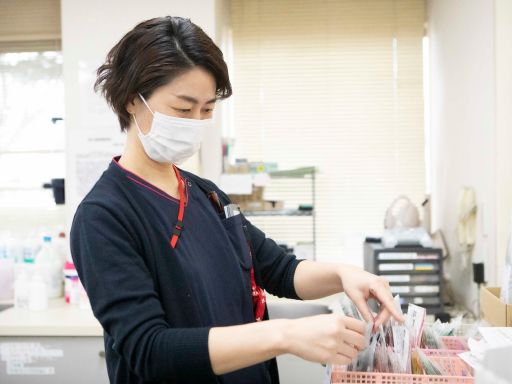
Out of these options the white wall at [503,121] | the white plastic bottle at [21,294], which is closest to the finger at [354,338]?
the white wall at [503,121]

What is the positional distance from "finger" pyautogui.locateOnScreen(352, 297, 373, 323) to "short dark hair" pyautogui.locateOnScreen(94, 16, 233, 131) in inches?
22.0

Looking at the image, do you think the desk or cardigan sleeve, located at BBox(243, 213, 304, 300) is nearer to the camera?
cardigan sleeve, located at BBox(243, 213, 304, 300)

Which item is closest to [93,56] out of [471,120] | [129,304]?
[471,120]

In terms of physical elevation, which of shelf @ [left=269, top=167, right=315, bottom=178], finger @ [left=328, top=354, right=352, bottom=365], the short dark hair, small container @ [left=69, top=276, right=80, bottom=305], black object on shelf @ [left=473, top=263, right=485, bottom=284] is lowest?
small container @ [left=69, top=276, right=80, bottom=305]

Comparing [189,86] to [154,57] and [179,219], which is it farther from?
[179,219]

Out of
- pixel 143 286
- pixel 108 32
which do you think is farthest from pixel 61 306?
pixel 143 286

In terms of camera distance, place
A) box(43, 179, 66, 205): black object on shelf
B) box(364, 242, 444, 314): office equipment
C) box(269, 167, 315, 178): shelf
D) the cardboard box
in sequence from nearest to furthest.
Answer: the cardboard box
box(364, 242, 444, 314): office equipment
box(43, 179, 66, 205): black object on shelf
box(269, 167, 315, 178): shelf

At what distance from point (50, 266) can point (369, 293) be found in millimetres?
1951

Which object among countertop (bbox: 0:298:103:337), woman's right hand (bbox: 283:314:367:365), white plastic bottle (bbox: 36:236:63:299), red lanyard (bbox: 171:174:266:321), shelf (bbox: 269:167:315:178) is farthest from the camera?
shelf (bbox: 269:167:315:178)

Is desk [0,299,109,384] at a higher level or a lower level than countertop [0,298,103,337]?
lower

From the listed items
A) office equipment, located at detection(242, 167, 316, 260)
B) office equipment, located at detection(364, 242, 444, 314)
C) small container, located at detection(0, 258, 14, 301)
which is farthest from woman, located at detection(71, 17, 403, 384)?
office equipment, located at detection(242, 167, 316, 260)

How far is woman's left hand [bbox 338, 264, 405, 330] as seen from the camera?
3.54ft

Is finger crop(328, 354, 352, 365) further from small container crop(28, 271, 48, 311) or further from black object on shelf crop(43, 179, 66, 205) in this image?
black object on shelf crop(43, 179, 66, 205)

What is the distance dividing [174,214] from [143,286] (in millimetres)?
211
